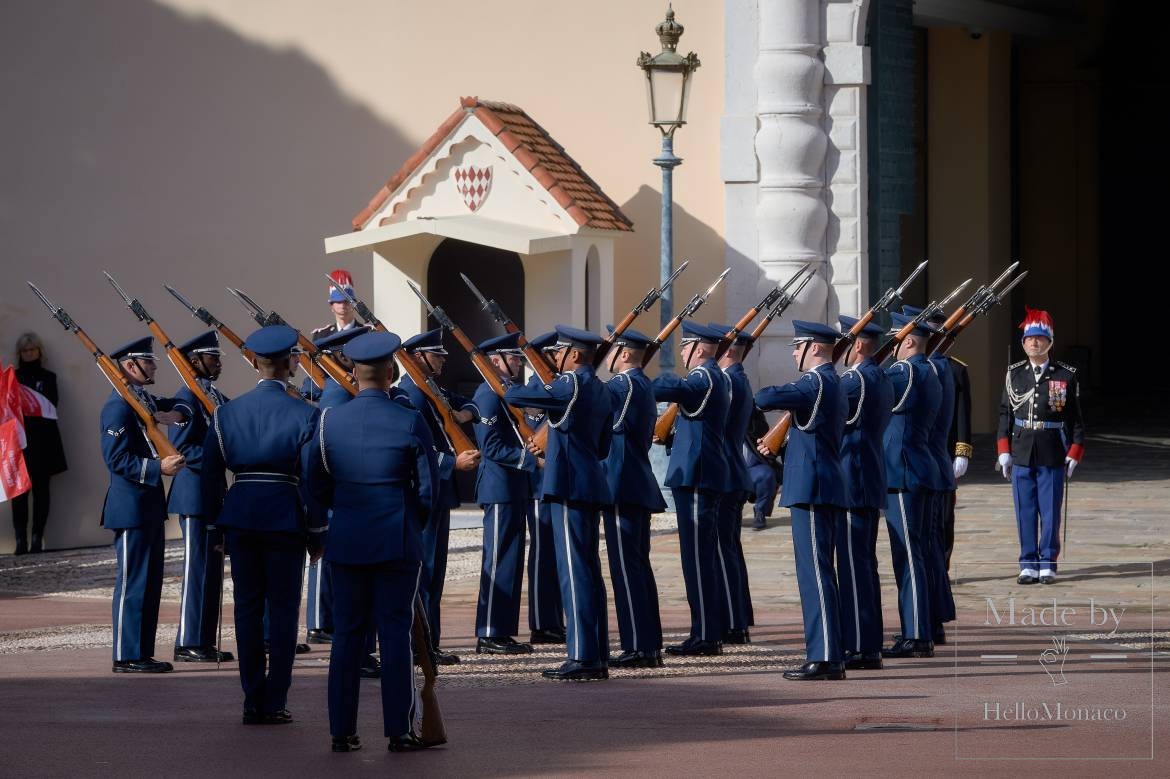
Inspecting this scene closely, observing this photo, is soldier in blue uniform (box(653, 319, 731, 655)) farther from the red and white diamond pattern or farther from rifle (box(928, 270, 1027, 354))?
the red and white diamond pattern

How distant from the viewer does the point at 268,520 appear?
786cm

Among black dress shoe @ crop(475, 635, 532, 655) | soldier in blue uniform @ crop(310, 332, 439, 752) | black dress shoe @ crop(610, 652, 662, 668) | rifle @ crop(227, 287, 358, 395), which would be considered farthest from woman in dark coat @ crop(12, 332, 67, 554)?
soldier in blue uniform @ crop(310, 332, 439, 752)

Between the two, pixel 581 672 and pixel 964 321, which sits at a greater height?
pixel 964 321

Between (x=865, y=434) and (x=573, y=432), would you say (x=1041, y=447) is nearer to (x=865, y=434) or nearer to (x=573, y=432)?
(x=865, y=434)

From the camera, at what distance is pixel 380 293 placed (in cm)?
1523

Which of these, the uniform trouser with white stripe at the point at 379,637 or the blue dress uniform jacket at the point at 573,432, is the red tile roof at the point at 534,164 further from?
the uniform trouser with white stripe at the point at 379,637

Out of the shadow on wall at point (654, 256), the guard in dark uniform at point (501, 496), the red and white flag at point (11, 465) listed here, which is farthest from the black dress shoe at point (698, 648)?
the red and white flag at point (11, 465)

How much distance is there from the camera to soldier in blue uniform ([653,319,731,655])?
31.8 ft

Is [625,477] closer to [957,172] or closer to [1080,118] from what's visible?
[957,172]

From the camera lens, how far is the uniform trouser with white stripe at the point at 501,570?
32.7 feet

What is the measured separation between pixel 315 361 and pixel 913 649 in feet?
10.7

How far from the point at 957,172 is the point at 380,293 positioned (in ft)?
A: 25.3

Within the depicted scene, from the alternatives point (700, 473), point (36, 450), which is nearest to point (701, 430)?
point (700, 473)

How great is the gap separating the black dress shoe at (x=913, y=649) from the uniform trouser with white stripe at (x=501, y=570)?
1.86 m
